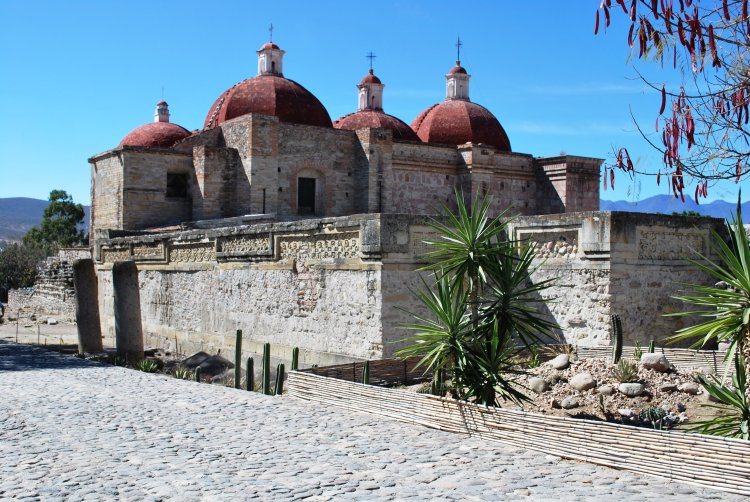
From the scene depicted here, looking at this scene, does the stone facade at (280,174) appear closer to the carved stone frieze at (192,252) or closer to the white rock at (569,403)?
the carved stone frieze at (192,252)

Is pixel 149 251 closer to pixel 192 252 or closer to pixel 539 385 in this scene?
pixel 192 252

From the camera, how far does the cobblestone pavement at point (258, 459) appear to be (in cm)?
569

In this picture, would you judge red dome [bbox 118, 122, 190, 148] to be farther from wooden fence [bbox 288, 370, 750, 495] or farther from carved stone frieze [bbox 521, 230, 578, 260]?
wooden fence [bbox 288, 370, 750, 495]

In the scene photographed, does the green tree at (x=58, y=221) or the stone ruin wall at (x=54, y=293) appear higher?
the green tree at (x=58, y=221)

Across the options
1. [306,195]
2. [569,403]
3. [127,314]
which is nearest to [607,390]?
[569,403]

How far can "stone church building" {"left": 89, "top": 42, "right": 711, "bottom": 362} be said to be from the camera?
11664 millimetres

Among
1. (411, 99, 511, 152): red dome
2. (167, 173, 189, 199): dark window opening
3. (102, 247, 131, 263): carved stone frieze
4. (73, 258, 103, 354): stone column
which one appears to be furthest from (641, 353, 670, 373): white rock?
(411, 99, 511, 152): red dome

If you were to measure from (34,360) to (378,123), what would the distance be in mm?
21704

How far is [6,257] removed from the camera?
134ft

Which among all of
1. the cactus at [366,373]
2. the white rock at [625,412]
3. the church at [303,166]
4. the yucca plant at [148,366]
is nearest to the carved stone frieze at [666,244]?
the white rock at [625,412]

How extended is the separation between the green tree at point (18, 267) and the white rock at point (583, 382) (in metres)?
36.6

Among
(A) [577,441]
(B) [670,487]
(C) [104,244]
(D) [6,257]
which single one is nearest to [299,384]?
(A) [577,441]

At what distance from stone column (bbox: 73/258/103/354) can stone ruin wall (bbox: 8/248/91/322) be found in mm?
11124

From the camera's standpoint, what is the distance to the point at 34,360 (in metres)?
14.3
